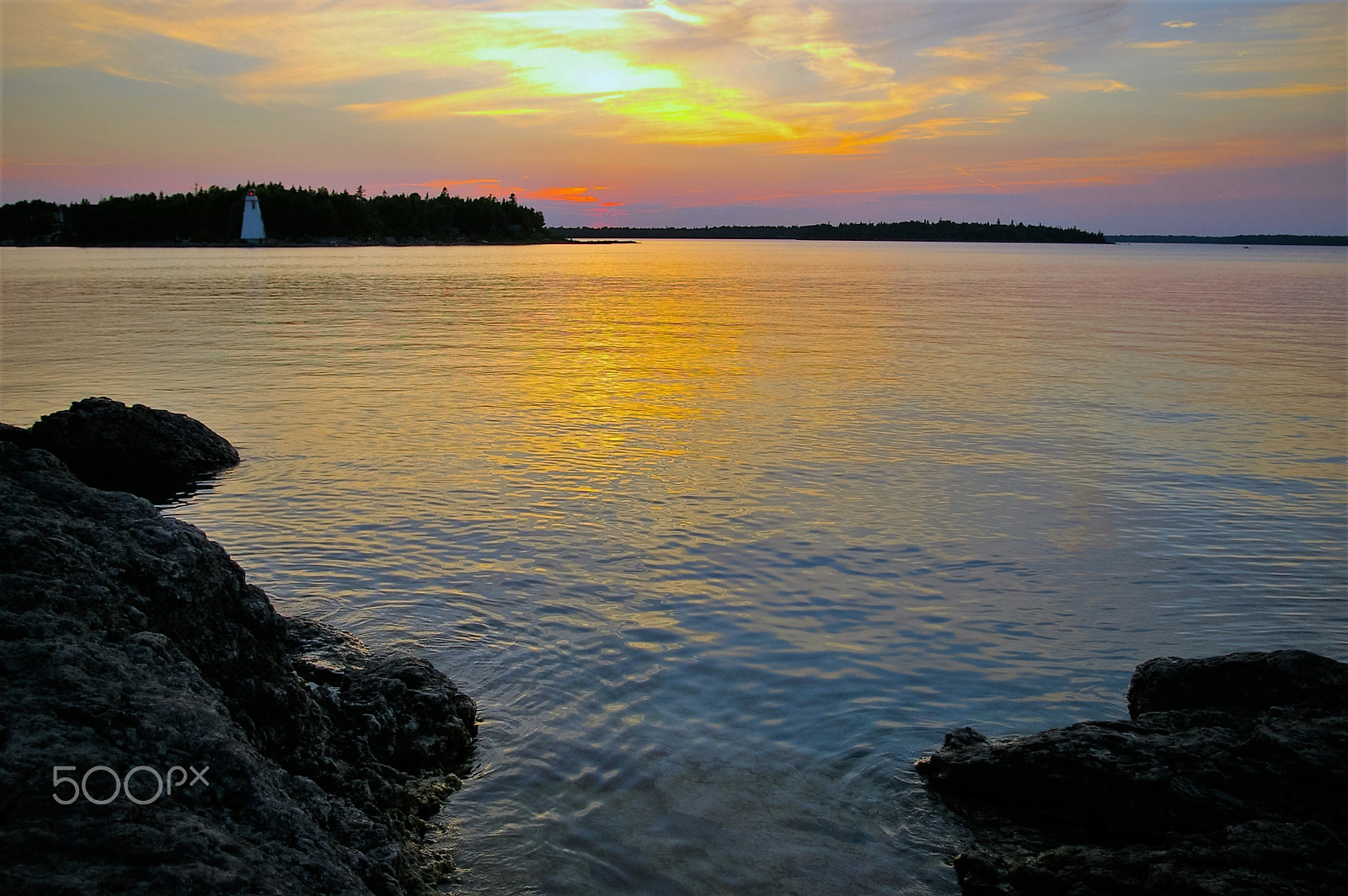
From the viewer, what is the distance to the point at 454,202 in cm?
17175

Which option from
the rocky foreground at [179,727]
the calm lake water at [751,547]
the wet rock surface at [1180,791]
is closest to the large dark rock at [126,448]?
the calm lake water at [751,547]

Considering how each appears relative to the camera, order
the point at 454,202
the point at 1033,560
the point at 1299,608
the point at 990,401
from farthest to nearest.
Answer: the point at 454,202 < the point at 990,401 < the point at 1033,560 < the point at 1299,608

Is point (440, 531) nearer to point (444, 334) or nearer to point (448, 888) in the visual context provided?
point (448, 888)

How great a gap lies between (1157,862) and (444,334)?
2381 cm

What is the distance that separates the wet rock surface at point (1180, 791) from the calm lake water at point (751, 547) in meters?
0.28

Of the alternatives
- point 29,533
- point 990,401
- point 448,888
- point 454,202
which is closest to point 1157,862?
point 448,888

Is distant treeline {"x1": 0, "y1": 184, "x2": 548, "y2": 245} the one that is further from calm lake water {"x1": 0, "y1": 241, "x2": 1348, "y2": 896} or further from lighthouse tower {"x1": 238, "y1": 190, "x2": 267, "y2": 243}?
calm lake water {"x1": 0, "y1": 241, "x2": 1348, "y2": 896}

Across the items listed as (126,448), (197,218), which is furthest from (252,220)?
(126,448)

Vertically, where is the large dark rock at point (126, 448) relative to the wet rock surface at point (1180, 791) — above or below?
above

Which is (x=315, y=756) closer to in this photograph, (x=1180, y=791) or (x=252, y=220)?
(x=1180, y=791)

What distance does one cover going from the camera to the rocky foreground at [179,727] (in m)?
2.68

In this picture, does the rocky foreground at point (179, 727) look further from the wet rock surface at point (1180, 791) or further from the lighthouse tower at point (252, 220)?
the lighthouse tower at point (252, 220)

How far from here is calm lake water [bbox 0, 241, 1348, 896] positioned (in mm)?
4621

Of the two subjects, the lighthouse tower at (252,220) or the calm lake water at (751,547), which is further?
the lighthouse tower at (252,220)
